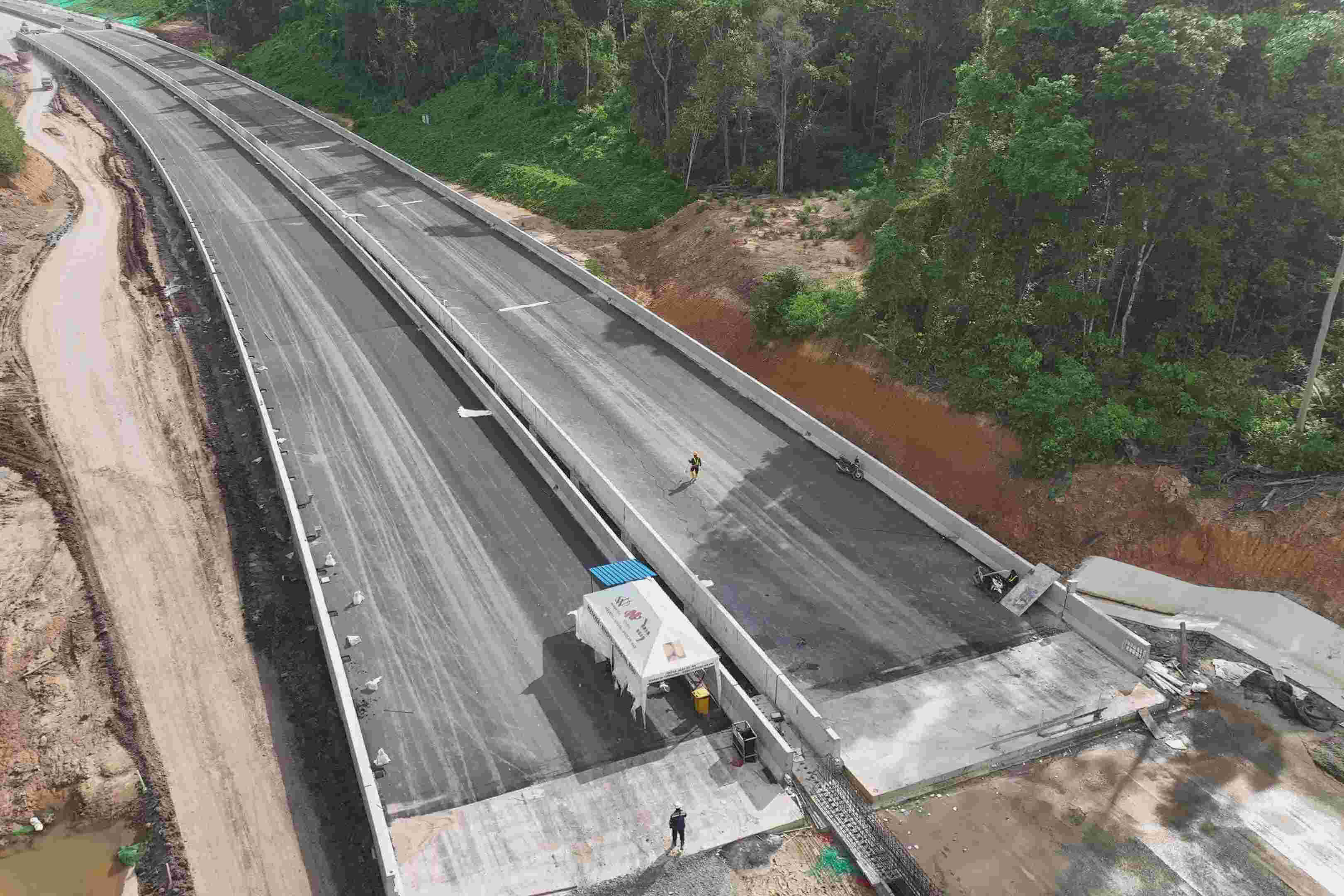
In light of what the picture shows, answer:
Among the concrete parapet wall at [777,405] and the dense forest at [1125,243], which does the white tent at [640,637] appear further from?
the dense forest at [1125,243]

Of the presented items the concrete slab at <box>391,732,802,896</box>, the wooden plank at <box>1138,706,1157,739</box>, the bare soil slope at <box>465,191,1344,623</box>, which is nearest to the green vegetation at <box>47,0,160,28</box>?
the bare soil slope at <box>465,191,1344,623</box>

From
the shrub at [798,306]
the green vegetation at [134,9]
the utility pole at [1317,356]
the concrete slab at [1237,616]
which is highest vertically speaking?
the green vegetation at [134,9]

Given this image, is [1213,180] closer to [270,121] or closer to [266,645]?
[266,645]

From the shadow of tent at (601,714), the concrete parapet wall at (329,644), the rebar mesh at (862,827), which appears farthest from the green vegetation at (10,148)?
the rebar mesh at (862,827)

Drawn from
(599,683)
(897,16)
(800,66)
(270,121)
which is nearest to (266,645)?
(599,683)

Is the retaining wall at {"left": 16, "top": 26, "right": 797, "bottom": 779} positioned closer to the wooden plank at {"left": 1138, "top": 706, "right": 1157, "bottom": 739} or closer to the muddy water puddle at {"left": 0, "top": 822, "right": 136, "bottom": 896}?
the wooden plank at {"left": 1138, "top": 706, "right": 1157, "bottom": 739}

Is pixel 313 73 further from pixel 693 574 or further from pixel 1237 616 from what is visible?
pixel 1237 616
